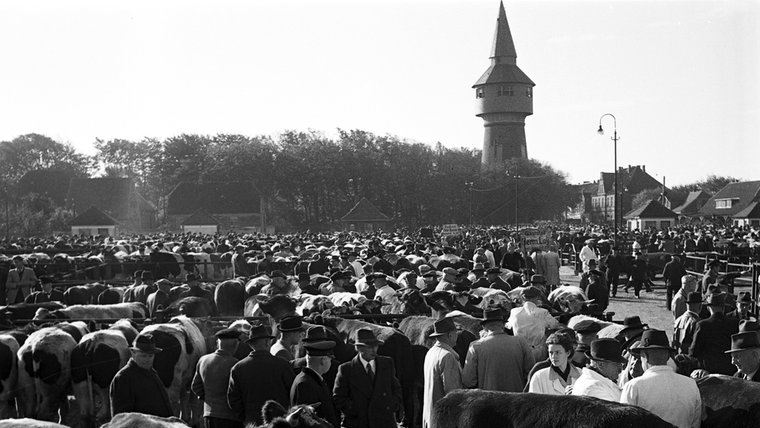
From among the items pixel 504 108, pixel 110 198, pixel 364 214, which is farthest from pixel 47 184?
pixel 504 108

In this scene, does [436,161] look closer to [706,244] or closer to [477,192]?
[477,192]

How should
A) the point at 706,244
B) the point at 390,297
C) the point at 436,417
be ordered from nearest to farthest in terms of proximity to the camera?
the point at 436,417
the point at 390,297
the point at 706,244

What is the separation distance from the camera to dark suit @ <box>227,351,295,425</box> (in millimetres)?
8000

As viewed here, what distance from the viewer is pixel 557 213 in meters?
95.2

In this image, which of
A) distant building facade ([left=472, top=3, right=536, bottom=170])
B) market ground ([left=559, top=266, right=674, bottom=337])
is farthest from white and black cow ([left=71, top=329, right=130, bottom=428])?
distant building facade ([left=472, top=3, right=536, bottom=170])

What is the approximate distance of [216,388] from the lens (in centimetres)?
891

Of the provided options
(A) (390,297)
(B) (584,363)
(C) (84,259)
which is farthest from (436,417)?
(C) (84,259)

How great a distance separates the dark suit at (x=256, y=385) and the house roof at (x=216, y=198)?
→ 75.5 metres

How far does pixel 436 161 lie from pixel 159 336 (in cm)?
8458

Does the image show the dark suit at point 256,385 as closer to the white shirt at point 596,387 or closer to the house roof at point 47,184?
the white shirt at point 596,387

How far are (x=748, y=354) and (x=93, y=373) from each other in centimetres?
832

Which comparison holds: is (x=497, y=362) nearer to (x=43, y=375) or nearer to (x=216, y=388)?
(x=216, y=388)

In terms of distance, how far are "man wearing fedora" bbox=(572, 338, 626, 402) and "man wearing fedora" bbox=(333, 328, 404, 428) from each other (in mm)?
1998

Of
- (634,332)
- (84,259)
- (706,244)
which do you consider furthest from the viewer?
(706,244)
